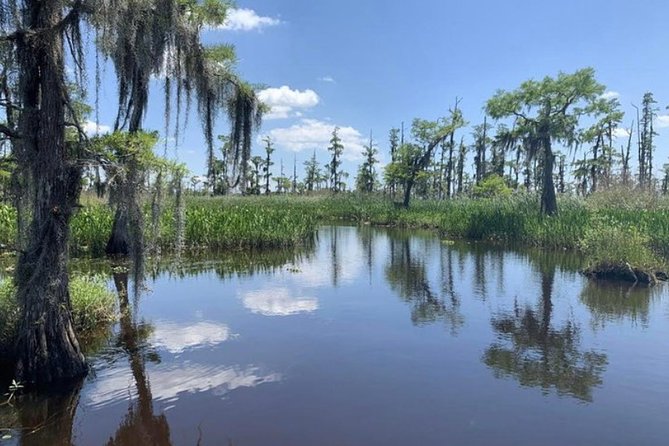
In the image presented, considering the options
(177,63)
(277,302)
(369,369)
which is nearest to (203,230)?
(277,302)

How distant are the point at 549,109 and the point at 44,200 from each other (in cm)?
2468

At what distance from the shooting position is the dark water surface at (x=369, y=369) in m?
4.65

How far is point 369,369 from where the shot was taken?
20.4 ft

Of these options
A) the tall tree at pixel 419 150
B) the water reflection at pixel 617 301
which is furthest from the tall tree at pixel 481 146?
the water reflection at pixel 617 301

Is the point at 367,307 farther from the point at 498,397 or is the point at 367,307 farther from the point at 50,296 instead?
the point at 50,296

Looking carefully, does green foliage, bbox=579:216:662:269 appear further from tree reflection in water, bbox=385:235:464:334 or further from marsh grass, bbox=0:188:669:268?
tree reflection in water, bbox=385:235:464:334

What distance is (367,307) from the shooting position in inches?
374

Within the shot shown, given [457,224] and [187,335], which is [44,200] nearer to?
[187,335]

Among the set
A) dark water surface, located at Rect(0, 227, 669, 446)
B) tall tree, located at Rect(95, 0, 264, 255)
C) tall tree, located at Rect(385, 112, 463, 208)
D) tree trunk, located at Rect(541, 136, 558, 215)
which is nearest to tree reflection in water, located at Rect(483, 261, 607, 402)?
dark water surface, located at Rect(0, 227, 669, 446)

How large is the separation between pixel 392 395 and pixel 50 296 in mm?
3695

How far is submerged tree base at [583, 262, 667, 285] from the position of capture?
12.0 meters

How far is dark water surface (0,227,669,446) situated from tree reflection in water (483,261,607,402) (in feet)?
0.10

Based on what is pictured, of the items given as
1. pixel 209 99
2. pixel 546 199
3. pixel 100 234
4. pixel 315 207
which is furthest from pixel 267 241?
pixel 315 207

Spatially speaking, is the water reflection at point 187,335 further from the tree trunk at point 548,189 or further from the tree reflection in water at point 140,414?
the tree trunk at point 548,189
